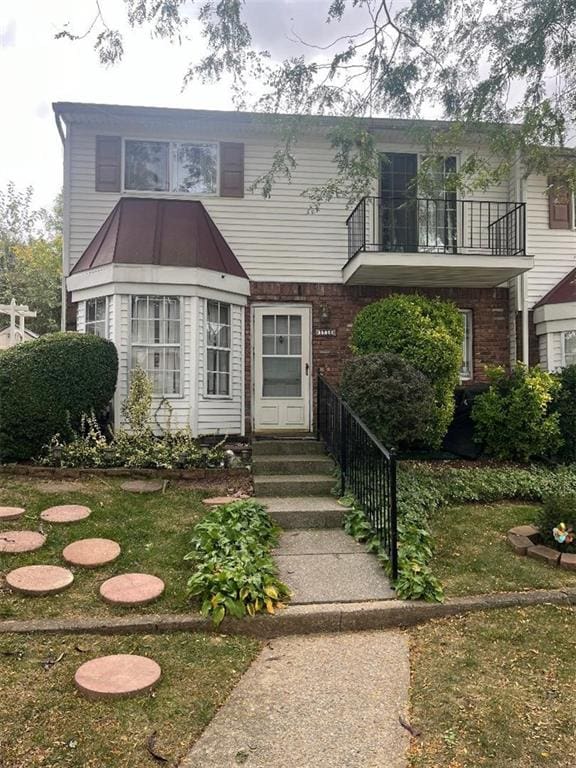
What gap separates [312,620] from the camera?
3900 millimetres

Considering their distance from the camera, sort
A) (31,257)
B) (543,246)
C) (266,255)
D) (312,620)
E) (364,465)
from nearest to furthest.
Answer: (312,620), (364,465), (266,255), (543,246), (31,257)

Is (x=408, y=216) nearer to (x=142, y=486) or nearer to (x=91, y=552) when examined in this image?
(x=142, y=486)

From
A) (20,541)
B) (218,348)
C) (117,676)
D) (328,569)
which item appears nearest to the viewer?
(117,676)

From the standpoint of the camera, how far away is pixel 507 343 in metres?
10.5

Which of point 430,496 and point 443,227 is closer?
point 430,496

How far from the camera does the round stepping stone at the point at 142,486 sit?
639 centimetres

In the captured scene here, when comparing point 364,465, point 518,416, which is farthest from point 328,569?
point 518,416

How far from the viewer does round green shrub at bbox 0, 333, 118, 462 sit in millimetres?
6984

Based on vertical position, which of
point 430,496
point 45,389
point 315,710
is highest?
point 45,389

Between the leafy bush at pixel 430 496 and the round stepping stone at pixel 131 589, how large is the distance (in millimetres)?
1847

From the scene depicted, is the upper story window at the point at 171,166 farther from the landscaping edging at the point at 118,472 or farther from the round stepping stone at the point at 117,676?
the round stepping stone at the point at 117,676

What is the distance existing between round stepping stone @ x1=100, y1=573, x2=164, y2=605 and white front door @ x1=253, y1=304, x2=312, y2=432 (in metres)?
5.49

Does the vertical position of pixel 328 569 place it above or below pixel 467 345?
below

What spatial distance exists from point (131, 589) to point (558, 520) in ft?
12.6
